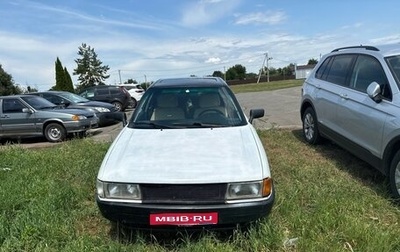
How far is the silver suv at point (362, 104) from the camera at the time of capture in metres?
4.09

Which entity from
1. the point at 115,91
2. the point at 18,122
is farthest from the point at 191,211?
the point at 115,91

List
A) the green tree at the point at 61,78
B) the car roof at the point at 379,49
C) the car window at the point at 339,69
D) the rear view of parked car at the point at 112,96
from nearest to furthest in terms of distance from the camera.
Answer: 1. the car roof at the point at 379,49
2. the car window at the point at 339,69
3. the rear view of parked car at the point at 112,96
4. the green tree at the point at 61,78

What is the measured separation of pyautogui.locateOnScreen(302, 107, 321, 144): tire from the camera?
664 cm

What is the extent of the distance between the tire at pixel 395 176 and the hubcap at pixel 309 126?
282 centimetres

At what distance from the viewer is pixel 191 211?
9.49 feet

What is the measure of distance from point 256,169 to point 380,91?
234 cm

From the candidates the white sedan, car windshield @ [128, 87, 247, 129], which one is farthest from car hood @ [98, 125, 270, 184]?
car windshield @ [128, 87, 247, 129]

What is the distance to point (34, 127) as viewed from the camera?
9773 mm

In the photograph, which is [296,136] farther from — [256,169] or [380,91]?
[256,169]

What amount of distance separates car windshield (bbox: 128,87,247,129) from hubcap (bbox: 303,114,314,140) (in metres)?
2.76

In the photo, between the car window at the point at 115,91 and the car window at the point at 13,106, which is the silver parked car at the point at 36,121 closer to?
the car window at the point at 13,106

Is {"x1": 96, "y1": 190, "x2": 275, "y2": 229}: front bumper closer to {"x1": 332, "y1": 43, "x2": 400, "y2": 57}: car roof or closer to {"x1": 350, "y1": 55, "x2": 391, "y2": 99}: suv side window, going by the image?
{"x1": 350, "y1": 55, "x2": 391, "y2": 99}: suv side window

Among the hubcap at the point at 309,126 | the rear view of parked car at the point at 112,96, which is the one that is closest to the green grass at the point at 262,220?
the hubcap at the point at 309,126

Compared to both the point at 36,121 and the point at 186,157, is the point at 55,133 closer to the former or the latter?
the point at 36,121
